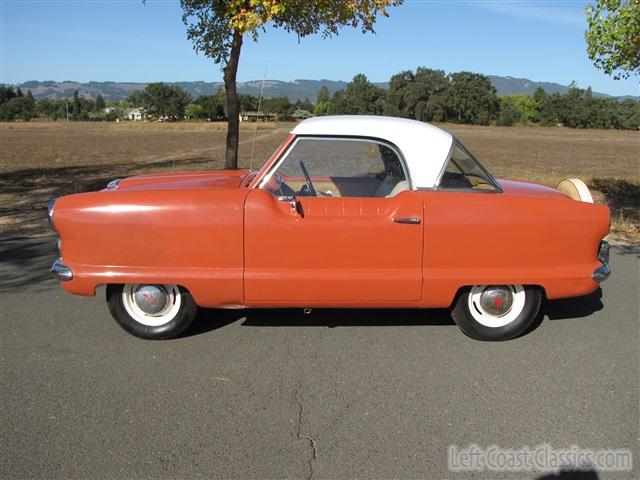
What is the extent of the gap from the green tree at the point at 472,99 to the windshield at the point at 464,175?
240 feet

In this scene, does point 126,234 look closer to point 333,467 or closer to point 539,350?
point 333,467

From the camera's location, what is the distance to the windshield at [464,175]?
12.8 feet

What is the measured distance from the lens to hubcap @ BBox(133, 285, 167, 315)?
12.8 ft

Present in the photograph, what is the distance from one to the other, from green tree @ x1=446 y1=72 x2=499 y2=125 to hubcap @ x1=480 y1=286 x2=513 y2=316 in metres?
73.4

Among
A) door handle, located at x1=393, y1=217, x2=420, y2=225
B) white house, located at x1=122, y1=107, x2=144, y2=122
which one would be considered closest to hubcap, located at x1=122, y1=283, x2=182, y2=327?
door handle, located at x1=393, y1=217, x2=420, y2=225

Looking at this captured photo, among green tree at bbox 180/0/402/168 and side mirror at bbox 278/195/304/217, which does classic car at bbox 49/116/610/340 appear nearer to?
side mirror at bbox 278/195/304/217

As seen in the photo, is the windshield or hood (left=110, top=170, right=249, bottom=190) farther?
hood (left=110, top=170, right=249, bottom=190)

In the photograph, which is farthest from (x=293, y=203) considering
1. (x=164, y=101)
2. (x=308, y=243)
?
(x=164, y=101)

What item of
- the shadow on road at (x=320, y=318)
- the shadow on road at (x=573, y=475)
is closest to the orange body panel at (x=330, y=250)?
the shadow on road at (x=320, y=318)

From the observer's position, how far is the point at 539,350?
3.92 m

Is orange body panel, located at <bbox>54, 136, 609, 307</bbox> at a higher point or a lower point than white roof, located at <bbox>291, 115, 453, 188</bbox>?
lower

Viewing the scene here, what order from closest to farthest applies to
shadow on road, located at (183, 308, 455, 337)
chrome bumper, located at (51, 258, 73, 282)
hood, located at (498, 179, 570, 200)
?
chrome bumper, located at (51, 258, 73, 282), hood, located at (498, 179, 570, 200), shadow on road, located at (183, 308, 455, 337)

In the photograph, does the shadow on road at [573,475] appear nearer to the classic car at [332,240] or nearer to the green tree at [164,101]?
the classic car at [332,240]

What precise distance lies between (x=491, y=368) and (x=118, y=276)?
2436mm
